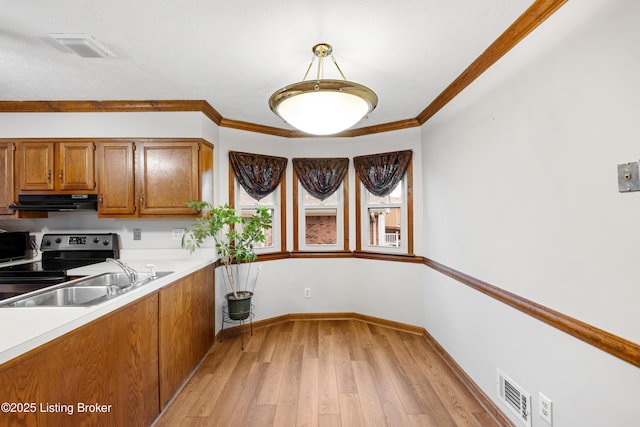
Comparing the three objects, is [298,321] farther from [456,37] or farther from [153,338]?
[456,37]

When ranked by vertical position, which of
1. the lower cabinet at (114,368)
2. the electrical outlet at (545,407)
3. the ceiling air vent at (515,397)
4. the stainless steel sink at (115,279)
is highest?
the stainless steel sink at (115,279)

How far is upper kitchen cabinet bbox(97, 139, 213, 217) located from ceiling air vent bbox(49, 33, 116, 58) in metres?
1.01

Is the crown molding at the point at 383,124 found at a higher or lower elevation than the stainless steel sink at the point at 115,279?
higher

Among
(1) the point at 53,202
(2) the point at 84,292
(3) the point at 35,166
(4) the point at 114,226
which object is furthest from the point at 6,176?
(2) the point at 84,292

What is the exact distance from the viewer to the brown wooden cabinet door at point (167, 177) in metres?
3.07

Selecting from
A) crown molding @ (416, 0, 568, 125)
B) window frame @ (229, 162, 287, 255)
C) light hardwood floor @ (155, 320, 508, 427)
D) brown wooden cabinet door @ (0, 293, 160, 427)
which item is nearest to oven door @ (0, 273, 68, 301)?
brown wooden cabinet door @ (0, 293, 160, 427)

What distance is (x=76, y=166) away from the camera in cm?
306

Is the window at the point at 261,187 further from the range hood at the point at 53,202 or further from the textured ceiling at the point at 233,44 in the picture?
the range hood at the point at 53,202

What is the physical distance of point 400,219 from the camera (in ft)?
12.8

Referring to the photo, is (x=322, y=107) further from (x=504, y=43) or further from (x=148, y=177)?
(x=148, y=177)

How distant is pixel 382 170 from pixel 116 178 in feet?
9.49

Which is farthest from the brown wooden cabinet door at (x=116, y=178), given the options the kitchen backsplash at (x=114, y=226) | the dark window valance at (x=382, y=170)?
the dark window valance at (x=382, y=170)

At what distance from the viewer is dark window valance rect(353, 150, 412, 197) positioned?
372 cm

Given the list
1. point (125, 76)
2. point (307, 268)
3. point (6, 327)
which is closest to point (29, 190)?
point (125, 76)
